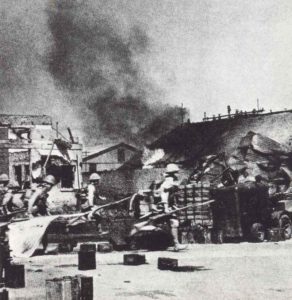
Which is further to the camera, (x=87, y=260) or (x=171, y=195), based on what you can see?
(x=171, y=195)

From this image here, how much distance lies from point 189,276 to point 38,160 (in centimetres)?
3448

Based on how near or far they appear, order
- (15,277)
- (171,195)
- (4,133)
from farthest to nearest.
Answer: (4,133), (171,195), (15,277)

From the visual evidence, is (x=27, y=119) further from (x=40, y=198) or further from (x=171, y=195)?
(x=40, y=198)

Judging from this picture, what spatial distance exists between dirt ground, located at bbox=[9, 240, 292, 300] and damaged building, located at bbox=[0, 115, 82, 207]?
84.0ft

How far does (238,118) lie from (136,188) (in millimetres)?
11544

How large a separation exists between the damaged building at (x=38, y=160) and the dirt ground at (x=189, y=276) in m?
25.6

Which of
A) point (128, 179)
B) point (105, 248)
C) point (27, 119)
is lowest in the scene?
point (105, 248)

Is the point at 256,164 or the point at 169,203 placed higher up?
the point at 256,164

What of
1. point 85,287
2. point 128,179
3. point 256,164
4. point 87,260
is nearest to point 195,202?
point 87,260

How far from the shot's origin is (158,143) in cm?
4756

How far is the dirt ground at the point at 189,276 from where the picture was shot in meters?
8.36

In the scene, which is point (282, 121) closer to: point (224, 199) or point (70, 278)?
point (224, 199)

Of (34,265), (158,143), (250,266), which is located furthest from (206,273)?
(158,143)

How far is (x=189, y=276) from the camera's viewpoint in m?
10.1
